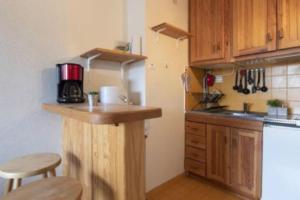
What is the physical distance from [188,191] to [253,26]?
1.86m

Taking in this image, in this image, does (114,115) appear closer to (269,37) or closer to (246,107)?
(269,37)

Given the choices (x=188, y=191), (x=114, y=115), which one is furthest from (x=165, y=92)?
(x=114, y=115)

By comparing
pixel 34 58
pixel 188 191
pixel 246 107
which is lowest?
pixel 188 191

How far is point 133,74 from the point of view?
2.06 m

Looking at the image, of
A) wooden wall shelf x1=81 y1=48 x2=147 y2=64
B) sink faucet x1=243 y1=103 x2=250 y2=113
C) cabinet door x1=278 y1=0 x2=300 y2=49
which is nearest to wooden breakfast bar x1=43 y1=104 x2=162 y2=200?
wooden wall shelf x1=81 y1=48 x2=147 y2=64

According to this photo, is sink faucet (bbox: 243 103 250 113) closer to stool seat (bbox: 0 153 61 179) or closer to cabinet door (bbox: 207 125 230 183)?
cabinet door (bbox: 207 125 230 183)

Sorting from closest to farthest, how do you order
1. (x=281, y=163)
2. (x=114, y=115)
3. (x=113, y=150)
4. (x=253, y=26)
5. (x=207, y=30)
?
(x=114, y=115), (x=113, y=150), (x=281, y=163), (x=253, y=26), (x=207, y=30)

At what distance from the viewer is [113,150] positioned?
1001 millimetres

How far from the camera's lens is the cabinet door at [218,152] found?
6.66 ft

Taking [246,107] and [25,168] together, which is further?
[246,107]

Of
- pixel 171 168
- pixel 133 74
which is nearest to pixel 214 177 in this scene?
pixel 171 168

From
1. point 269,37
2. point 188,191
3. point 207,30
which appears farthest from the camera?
point 207,30

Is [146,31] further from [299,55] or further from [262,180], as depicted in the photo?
[262,180]

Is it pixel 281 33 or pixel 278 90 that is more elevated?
pixel 281 33
